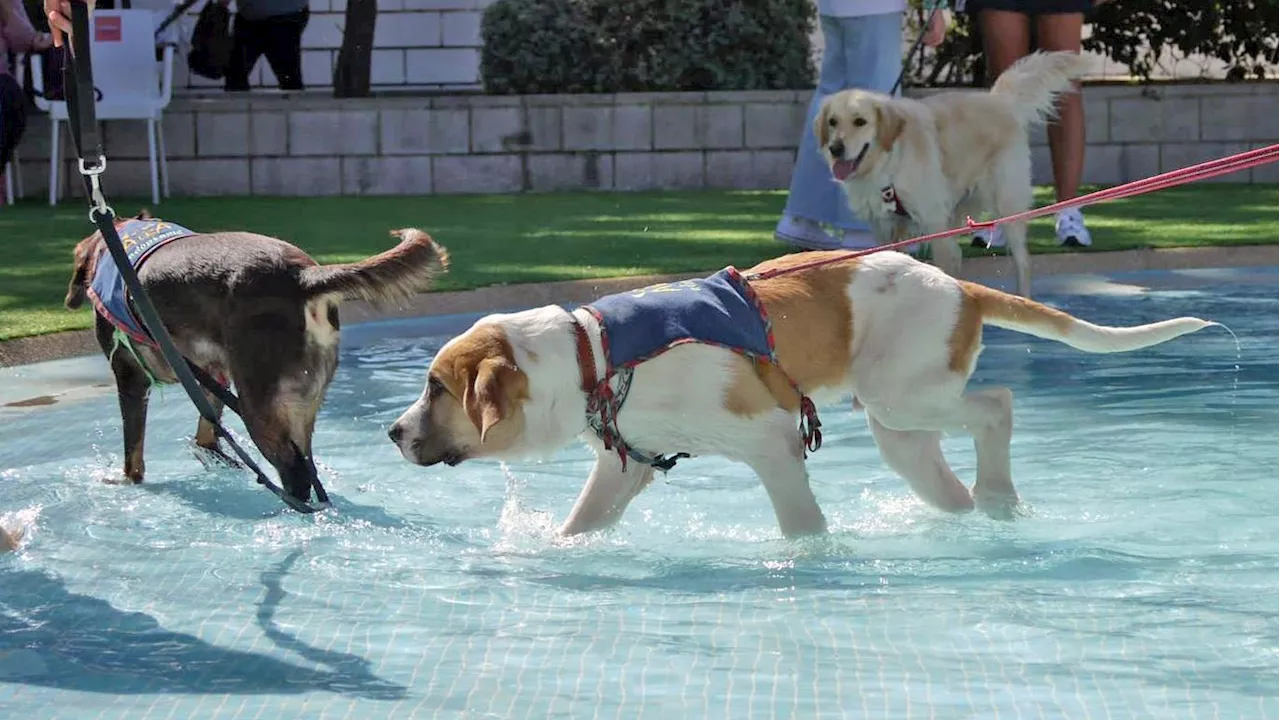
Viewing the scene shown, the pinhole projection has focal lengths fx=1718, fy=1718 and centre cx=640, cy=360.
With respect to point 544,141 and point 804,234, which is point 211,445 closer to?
point 804,234

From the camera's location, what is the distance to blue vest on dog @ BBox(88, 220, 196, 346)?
17.4 ft

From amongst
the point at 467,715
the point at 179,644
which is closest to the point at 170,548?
the point at 179,644

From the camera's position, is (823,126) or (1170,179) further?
(823,126)

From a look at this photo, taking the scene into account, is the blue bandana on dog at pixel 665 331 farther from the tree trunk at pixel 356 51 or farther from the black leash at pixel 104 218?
the tree trunk at pixel 356 51

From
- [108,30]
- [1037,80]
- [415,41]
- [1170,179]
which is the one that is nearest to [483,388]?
[1170,179]

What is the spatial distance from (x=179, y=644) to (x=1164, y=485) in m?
3.23

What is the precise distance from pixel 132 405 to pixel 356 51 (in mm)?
11529

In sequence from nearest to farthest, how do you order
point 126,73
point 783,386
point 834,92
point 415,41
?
point 783,386, point 834,92, point 126,73, point 415,41

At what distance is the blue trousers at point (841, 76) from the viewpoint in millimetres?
10570

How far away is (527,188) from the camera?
51.1 feet

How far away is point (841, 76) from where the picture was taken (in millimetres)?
10914

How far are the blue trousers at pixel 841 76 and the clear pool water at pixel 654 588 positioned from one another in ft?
13.9

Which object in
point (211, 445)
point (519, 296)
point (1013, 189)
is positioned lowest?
point (211, 445)

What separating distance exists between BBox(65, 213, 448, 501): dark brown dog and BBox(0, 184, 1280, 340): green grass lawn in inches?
116
